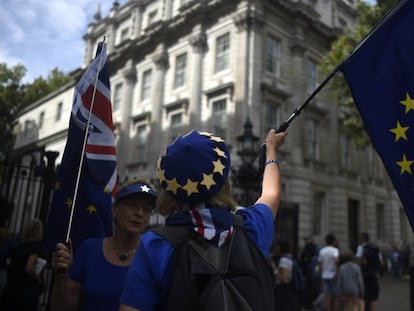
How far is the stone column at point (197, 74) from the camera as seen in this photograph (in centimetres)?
2128

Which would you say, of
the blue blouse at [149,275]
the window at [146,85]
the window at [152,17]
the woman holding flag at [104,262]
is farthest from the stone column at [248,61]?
the blue blouse at [149,275]

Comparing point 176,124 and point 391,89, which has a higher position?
point 176,124

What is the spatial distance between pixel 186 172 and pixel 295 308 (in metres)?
5.59

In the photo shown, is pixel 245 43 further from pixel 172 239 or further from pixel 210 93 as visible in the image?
pixel 172 239

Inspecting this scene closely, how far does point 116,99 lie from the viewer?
91.8ft

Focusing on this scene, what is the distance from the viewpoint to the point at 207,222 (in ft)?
5.47

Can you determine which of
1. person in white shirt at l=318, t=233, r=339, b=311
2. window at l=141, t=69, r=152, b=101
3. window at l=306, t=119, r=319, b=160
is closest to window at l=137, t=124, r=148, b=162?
window at l=141, t=69, r=152, b=101

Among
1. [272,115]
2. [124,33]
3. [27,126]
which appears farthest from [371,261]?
[27,126]

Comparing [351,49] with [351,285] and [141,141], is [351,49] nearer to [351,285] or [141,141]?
[351,285]

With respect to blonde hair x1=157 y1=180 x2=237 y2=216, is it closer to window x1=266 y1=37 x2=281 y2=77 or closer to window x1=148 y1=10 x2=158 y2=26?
window x1=266 y1=37 x2=281 y2=77

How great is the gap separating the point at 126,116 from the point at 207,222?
999 inches

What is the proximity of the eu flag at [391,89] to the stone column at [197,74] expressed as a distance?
18.2 meters

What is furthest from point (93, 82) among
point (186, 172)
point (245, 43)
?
point (245, 43)

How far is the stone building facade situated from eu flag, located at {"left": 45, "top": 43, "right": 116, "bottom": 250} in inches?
583
